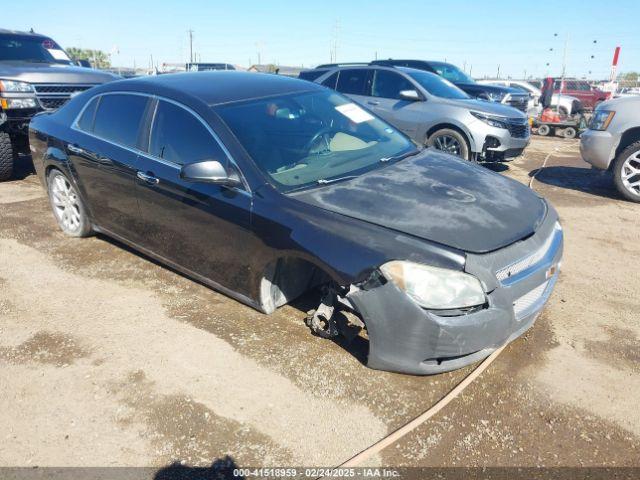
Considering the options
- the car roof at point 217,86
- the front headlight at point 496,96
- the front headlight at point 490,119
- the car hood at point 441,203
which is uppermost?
the front headlight at point 496,96

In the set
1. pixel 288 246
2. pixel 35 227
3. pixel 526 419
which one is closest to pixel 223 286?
pixel 288 246

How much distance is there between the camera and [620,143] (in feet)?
21.3

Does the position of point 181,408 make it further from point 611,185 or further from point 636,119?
point 611,185

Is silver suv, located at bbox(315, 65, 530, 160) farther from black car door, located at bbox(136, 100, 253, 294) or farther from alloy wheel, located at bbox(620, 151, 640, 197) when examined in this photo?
black car door, located at bbox(136, 100, 253, 294)

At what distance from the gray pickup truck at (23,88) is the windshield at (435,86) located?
16.5 ft

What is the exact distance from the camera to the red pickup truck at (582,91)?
23969 mm

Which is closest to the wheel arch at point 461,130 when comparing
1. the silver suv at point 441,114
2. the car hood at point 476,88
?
the silver suv at point 441,114

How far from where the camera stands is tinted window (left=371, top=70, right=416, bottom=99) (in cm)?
815

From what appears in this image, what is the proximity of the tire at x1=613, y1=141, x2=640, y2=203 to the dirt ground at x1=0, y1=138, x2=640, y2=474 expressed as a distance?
297cm

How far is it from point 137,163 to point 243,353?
167 cm

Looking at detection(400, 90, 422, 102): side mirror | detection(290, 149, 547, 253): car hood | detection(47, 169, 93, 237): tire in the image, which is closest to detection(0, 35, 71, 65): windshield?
detection(47, 169, 93, 237): tire

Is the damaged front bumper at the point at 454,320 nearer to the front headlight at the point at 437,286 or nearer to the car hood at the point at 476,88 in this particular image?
the front headlight at the point at 437,286

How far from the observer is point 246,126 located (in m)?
3.18

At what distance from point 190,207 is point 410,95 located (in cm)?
543
